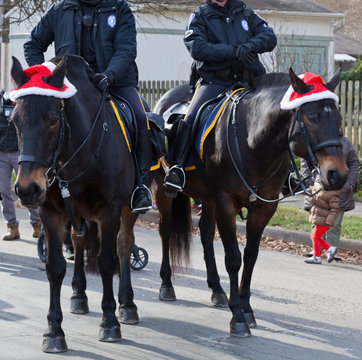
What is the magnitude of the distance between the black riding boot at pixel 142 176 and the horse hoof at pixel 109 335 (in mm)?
1196

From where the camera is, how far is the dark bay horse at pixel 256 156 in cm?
672

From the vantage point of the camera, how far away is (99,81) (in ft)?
23.7

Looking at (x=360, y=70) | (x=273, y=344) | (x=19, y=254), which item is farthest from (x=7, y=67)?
(x=273, y=344)

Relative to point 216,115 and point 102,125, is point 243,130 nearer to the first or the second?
point 216,115

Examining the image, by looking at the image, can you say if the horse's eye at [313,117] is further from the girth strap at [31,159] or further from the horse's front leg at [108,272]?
the girth strap at [31,159]

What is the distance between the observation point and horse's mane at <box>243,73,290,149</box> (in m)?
7.27

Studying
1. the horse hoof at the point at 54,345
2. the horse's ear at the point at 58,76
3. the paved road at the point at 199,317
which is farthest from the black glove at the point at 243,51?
the horse hoof at the point at 54,345

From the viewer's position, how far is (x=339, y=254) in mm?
11727

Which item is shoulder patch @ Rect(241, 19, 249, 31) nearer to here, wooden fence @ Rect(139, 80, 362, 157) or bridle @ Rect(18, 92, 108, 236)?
bridle @ Rect(18, 92, 108, 236)

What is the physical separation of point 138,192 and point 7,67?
23.4 meters

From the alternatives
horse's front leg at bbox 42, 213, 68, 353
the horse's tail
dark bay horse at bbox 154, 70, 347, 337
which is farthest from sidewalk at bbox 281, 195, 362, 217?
horse's front leg at bbox 42, 213, 68, 353

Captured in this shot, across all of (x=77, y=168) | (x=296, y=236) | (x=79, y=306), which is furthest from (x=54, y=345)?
(x=296, y=236)

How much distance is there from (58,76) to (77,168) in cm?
85

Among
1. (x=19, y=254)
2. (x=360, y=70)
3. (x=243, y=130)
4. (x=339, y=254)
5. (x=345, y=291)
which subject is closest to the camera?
(x=243, y=130)
